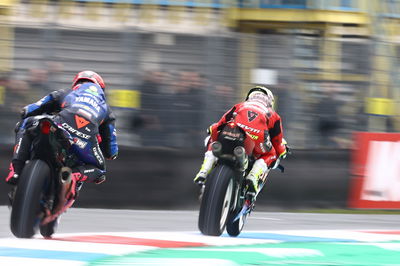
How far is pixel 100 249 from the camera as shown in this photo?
705cm

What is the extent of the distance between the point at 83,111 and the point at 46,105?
1.31ft

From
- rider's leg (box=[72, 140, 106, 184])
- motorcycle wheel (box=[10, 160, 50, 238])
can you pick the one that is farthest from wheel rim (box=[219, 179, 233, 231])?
motorcycle wheel (box=[10, 160, 50, 238])

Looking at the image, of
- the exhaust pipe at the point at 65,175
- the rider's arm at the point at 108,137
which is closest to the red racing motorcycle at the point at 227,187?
the rider's arm at the point at 108,137

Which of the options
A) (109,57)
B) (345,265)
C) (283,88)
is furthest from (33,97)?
(345,265)

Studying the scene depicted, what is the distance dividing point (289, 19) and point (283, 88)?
131 inches

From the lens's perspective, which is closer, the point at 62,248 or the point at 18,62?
the point at 62,248

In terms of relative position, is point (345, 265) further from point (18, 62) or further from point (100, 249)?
point (18, 62)

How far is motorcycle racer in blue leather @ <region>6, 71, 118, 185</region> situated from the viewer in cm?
771

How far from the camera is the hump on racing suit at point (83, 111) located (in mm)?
7902

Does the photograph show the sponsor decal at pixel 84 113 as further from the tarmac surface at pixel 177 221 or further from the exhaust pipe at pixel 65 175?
the tarmac surface at pixel 177 221

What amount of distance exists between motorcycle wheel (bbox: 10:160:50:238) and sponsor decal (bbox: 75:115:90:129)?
0.49m

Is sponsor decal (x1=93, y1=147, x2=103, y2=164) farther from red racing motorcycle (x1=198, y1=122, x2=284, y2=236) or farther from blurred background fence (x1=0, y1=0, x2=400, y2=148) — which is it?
blurred background fence (x1=0, y1=0, x2=400, y2=148)

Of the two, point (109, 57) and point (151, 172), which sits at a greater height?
point (109, 57)

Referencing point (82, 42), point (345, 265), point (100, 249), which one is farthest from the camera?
point (82, 42)
